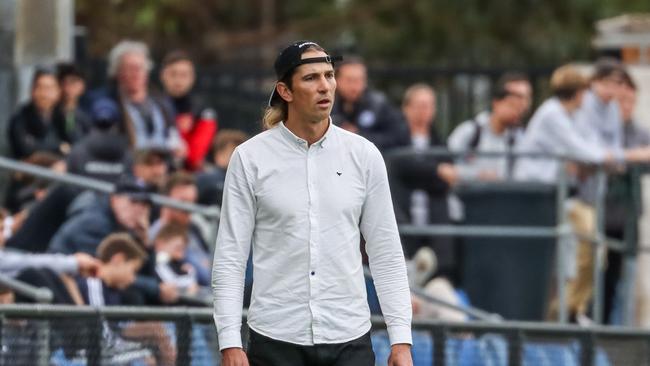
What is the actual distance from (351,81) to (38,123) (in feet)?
7.71

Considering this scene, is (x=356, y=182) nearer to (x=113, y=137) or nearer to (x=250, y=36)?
(x=113, y=137)

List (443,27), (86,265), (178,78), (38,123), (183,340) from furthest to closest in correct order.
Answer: (443,27), (178,78), (38,123), (86,265), (183,340)


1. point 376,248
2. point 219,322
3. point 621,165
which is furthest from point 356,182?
point 621,165

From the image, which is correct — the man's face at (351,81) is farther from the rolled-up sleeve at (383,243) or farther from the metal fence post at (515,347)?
the rolled-up sleeve at (383,243)

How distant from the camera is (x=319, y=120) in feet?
22.8

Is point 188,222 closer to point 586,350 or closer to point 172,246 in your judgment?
point 172,246

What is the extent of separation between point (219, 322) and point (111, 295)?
4.13m

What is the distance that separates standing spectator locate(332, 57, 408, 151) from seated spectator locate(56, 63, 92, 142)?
188 cm

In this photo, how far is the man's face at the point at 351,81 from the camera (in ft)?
44.7

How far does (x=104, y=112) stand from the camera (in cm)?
1291

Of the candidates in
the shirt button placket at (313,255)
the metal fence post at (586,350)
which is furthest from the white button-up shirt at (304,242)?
the metal fence post at (586,350)

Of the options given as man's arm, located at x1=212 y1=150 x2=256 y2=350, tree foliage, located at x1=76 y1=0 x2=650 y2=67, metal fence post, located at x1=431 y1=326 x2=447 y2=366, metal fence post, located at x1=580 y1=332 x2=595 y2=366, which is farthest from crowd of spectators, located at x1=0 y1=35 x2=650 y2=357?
tree foliage, located at x1=76 y1=0 x2=650 y2=67

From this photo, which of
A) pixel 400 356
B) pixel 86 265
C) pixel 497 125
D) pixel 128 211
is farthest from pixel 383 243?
pixel 497 125

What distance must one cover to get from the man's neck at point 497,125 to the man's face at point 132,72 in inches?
118
